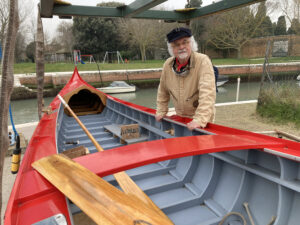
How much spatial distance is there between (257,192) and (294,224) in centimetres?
36

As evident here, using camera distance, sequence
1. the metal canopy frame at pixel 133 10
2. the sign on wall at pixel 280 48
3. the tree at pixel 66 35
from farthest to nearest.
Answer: the tree at pixel 66 35
the sign on wall at pixel 280 48
the metal canopy frame at pixel 133 10

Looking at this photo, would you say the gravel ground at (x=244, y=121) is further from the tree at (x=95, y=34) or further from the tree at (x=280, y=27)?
the tree at (x=280, y=27)

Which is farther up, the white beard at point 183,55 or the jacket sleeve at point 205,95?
the white beard at point 183,55

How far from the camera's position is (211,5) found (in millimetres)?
4582

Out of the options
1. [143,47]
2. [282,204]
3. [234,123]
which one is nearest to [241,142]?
[282,204]

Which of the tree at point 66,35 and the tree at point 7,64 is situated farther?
the tree at point 66,35

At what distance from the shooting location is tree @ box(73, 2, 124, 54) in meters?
33.4

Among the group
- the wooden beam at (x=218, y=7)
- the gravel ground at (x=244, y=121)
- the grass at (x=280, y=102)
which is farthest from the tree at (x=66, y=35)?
the wooden beam at (x=218, y=7)

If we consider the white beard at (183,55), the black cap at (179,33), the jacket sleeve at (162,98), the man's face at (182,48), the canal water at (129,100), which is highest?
the black cap at (179,33)

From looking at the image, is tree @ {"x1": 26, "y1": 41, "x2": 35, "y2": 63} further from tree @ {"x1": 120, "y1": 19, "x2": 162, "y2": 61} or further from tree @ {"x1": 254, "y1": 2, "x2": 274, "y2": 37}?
tree @ {"x1": 254, "y1": 2, "x2": 274, "y2": 37}

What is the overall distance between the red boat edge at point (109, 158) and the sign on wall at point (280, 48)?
9.36m

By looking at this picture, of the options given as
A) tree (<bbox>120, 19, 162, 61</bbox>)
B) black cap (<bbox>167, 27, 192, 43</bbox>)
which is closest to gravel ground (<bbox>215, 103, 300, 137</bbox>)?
black cap (<bbox>167, 27, 192, 43</bbox>)

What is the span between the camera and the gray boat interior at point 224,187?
1.69m

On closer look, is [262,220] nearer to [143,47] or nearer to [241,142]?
[241,142]
